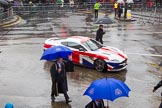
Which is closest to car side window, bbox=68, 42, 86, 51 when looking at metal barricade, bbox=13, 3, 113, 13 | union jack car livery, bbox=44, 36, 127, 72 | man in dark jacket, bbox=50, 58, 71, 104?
union jack car livery, bbox=44, 36, 127, 72

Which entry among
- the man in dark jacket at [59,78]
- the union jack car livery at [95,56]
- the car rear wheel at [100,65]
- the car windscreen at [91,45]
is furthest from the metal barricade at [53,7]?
the man in dark jacket at [59,78]

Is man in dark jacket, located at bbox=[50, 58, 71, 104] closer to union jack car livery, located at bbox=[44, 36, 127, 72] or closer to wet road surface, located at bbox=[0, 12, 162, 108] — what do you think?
wet road surface, located at bbox=[0, 12, 162, 108]

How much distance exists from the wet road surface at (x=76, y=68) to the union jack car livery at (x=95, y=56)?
333 mm

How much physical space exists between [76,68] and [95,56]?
116 cm

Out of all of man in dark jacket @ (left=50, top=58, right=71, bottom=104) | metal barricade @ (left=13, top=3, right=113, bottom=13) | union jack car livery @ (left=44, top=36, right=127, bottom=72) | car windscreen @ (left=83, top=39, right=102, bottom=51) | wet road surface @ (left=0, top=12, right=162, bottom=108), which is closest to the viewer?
man in dark jacket @ (left=50, top=58, right=71, bottom=104)

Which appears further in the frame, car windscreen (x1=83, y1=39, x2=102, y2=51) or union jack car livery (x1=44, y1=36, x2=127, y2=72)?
car windscreen (x1=83, y1=39, x2=102, y2=51)

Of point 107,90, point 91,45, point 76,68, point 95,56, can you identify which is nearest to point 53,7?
point 91,45

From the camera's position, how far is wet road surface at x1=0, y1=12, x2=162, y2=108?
14133 mm

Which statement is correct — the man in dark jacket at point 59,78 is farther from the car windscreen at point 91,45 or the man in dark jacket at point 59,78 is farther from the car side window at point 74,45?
the car windscreen at point 91,45

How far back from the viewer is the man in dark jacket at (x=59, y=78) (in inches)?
514

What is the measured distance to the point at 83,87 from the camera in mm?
15672

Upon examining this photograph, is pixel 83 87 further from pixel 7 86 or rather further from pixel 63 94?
pixel 7 86

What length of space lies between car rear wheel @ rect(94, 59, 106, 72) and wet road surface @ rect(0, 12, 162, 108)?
0.24 m

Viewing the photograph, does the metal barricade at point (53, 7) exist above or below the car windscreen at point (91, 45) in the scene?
above
